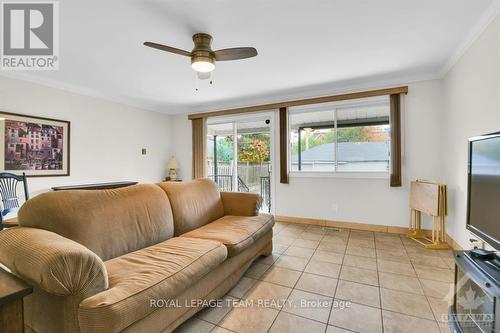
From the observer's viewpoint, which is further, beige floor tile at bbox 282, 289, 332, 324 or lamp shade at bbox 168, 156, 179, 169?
lamp shade at bbox 168, 156, 179, 169

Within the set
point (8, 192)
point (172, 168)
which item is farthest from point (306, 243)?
point (8, 192)

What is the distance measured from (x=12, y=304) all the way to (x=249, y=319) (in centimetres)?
129

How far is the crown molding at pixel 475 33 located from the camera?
184cm

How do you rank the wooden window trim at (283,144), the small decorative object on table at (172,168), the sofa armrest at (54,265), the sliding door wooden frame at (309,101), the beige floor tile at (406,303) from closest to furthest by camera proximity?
the sofa armrest at (54,265), the beige floor tile at (406,303), the sliding door wooden frame at (309,101), the wooden window trim at (283,144), the small decorative object on table at (172,168)

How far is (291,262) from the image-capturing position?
253 centimetres

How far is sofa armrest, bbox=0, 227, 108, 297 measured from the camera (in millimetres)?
1004

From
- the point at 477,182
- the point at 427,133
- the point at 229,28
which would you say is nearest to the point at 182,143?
the point at 229,28

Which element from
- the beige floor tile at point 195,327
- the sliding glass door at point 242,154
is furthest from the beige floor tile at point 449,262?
the sliding glass door at point 242,154

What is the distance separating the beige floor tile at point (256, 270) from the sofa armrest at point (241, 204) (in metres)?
0.58

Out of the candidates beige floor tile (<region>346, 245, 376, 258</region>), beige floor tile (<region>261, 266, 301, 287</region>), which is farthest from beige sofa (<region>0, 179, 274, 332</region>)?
beige floor tile (<region>346, 245, 376, 258</region>)

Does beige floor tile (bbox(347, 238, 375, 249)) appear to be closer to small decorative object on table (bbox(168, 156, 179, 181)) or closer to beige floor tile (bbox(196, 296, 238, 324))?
beige floor tile (bbox(196, 296, 238, 324))

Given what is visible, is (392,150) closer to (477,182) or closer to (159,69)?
(477,182)

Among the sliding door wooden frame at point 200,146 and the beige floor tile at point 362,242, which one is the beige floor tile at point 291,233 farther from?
the sliding door wooden frame at point 200,146

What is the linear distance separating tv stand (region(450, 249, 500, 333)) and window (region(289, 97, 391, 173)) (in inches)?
93.1
